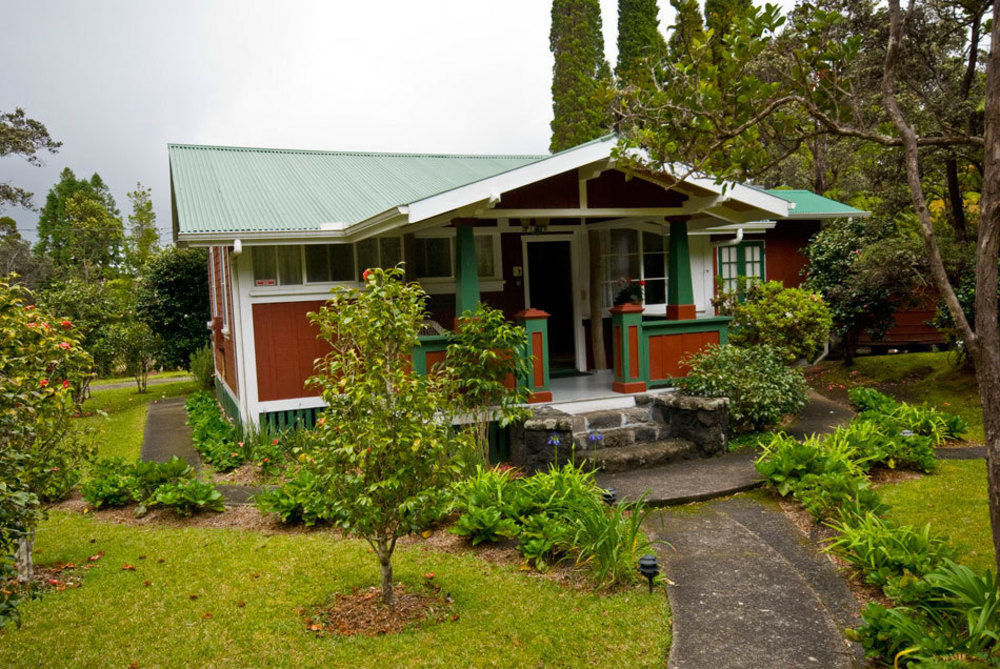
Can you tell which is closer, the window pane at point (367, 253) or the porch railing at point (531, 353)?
the porch railing at point (531, 353)

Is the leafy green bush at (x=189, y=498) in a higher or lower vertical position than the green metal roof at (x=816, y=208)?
lower

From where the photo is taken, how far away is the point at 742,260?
14.9 meters

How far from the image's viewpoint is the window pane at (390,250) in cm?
1065

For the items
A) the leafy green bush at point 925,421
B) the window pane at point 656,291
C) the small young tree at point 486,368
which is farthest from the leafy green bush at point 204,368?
the leafy green bush at point 925,421

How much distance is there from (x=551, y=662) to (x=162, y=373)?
3124 centimetres

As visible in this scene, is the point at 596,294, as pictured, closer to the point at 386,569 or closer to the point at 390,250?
the point at 390,250

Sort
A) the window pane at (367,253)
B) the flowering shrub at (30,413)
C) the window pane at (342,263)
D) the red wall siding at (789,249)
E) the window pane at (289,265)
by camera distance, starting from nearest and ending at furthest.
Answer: the flowering shrub at (30,413) → the window pane at (289,265) → the window pane at (342,263) → the window pane at (367,253) → the red wall siding at (789,249)

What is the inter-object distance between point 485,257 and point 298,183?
3.65 metres

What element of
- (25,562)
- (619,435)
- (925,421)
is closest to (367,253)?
(619,435)

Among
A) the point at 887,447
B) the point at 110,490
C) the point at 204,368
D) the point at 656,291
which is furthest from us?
the point at 204,368

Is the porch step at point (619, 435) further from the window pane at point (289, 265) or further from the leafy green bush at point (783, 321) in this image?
the window pane at point (289, 265)

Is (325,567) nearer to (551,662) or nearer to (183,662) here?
(183,662)

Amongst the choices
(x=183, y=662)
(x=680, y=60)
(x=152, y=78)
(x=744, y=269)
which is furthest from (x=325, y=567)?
(x=152, y=78)

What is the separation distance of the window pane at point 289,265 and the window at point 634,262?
4.65m
